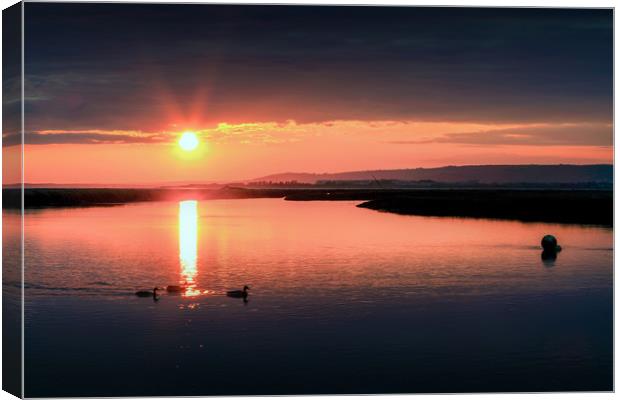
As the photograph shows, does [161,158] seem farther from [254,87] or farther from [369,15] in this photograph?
[369,15]

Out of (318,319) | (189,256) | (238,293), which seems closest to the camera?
(318,319)

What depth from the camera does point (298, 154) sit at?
21031mm

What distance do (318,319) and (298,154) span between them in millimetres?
5276

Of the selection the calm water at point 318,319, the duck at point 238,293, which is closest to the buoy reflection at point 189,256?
the calm water at point 318,319

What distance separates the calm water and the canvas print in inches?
2.4

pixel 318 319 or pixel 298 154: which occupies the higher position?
pixel 298 154

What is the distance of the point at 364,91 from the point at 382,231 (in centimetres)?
1751

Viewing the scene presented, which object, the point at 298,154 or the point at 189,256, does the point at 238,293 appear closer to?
the point at 298,154

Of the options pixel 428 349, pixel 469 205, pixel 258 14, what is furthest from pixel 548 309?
pixel 469 205

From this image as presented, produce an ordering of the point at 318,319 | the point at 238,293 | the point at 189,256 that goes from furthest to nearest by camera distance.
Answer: the point at 189,256
the point at 238,293
the point at 318,319

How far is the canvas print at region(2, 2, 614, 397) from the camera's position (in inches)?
533

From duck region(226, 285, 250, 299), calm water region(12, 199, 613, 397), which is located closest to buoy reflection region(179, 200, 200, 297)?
calm water region(12, 199, 613, 397)

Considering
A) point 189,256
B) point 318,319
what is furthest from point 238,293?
point 189,256

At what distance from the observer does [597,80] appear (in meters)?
15.9
